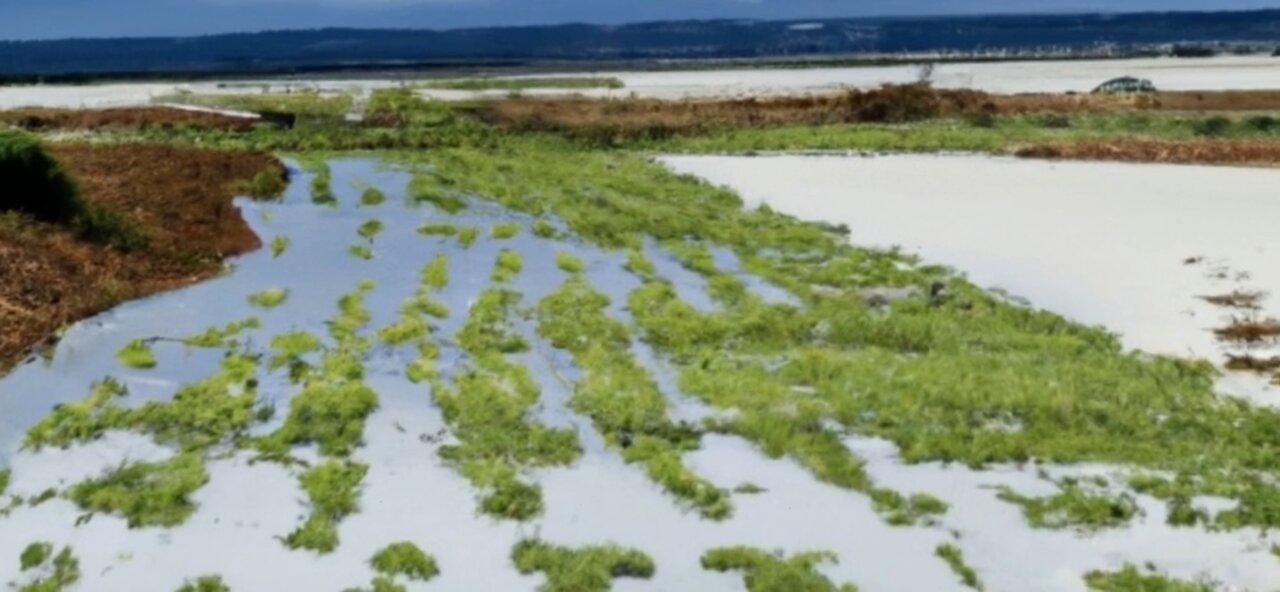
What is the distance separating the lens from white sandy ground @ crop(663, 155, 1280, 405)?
43.7ft

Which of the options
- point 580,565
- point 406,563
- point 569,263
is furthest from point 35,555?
point 569,263

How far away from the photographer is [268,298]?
1452cm

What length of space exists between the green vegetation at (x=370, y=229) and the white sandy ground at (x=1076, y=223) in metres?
7.16

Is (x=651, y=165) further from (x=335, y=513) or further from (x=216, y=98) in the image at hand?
(x=216, y=98)

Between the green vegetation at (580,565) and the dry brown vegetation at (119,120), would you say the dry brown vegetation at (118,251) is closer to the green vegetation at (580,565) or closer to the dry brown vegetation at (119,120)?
the green vegetation at (580,565)

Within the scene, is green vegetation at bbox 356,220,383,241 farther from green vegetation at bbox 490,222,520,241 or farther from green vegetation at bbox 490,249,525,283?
green vegetation at bbox 490,249,525,283

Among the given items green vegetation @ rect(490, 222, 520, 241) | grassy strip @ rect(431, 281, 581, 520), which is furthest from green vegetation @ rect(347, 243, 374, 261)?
grassy strip @ rect(431, 281, 581, 520)

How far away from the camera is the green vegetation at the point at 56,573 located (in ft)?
23.3

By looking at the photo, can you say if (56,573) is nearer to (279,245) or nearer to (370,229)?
(279,245)

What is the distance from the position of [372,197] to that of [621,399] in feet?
43.7

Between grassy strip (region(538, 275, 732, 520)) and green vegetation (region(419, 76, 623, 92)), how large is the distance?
47.6 metres

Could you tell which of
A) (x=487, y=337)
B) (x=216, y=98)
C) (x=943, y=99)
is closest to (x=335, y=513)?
(x=487, y=337)

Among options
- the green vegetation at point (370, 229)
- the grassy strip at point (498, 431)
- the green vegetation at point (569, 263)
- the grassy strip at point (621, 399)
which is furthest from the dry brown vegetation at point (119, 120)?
the grassy strip at point (498, 431)

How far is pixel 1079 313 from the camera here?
1307cm
